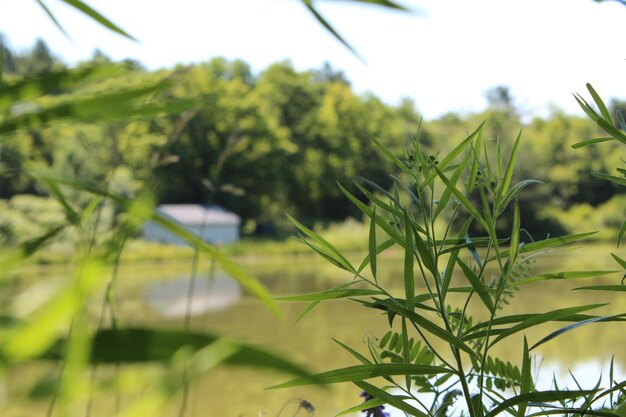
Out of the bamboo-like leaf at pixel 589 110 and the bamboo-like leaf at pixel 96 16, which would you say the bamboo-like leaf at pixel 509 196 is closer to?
the bamboo-like leaf at pixel 589 110

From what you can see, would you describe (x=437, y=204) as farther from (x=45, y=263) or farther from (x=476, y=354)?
(x=45, y=263)

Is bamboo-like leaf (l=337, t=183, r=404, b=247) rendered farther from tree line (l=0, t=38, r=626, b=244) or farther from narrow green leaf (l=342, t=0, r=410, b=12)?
tree line (l=0, t=38, r=626, b=244)

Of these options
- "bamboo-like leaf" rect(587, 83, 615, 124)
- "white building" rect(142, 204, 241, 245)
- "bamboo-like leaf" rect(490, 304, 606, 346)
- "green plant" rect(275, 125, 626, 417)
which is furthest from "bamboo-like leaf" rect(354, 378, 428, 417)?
"white building" rect(142, 204, 241, 245)

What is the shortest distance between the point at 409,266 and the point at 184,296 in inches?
380

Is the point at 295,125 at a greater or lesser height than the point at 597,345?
greater

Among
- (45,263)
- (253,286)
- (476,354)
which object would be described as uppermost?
(253,286)

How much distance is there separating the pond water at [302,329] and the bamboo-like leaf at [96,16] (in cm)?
15

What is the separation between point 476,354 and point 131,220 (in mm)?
453

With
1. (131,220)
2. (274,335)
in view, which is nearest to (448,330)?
(131,220)

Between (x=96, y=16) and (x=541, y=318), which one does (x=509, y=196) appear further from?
(x=96, y=16)

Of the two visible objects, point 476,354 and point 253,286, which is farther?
point 476,354

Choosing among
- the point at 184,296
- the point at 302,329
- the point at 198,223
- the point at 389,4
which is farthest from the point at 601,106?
the point at 198,223

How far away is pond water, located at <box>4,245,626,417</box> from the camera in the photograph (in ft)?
13.2

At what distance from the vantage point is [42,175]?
0.71ft
